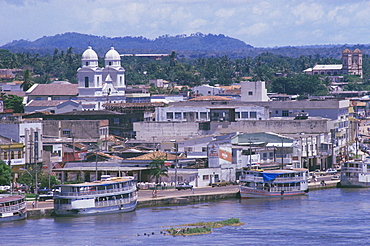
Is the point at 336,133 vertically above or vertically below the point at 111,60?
below

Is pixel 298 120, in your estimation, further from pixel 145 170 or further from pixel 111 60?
pixel 111 60

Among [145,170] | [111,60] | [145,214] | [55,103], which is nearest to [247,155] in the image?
[145,170]

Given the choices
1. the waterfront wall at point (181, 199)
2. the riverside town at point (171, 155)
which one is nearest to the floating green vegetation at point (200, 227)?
the riverside town at point (171, 155)

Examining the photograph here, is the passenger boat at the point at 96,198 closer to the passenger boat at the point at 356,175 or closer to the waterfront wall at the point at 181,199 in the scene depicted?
the waterfront wall at the point at 181,199

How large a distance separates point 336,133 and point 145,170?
31.9 m

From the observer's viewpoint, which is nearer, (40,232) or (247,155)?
(40,232)

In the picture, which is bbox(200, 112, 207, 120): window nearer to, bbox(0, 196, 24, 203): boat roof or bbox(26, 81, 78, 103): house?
bbox(26, 81, 78, 103): house

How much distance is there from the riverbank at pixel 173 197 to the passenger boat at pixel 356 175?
30.3ft

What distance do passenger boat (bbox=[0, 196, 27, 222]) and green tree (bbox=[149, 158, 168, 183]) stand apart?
15.2m

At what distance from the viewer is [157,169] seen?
6762 cm

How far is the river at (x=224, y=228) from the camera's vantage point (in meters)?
47.7

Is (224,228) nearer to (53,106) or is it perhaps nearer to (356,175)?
(356,175)

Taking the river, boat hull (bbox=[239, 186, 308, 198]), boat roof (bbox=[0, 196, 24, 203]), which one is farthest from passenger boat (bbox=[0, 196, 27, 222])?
boat hull (bbox=[239, 186, 308, 198])

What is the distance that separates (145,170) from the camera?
6894 centimetres
